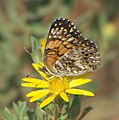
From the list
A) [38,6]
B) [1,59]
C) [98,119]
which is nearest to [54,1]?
[38,6]

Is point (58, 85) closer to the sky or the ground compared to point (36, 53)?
closer to the ground

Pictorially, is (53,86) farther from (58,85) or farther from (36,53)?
(36,53)

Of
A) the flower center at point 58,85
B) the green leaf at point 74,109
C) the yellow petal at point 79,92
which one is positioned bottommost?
the green leaf at point 74,109

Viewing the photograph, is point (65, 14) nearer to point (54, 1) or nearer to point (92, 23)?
point (54, 1)

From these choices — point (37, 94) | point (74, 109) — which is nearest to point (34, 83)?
point (37, 94)

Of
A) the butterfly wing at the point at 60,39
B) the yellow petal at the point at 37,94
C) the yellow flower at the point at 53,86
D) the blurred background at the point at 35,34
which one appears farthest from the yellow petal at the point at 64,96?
the blurred background at the point at 35,34

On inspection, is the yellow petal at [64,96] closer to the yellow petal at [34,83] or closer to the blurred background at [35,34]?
the yellow petal at [34,83]
